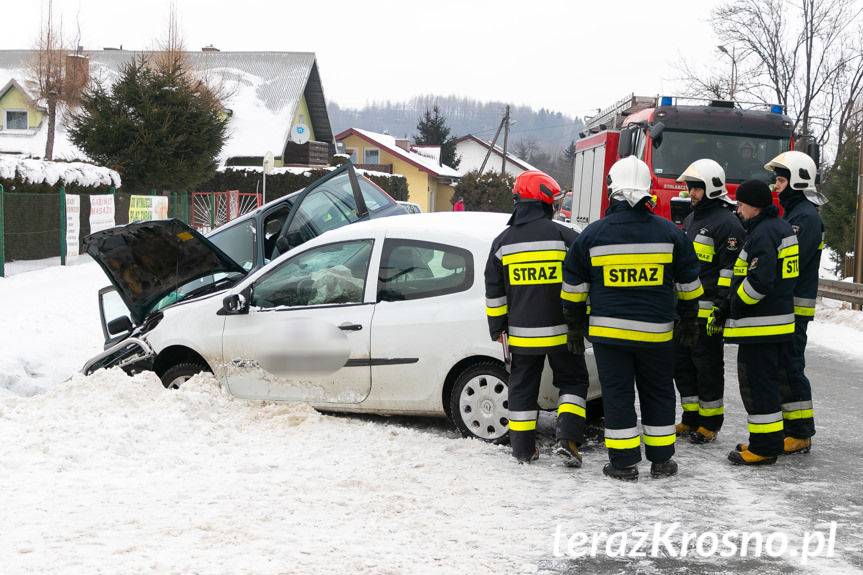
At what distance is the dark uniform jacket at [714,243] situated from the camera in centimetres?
632

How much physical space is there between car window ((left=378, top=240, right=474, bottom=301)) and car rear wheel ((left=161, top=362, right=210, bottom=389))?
166 centimetres

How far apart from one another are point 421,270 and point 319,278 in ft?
2.78

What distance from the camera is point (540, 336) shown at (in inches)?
223

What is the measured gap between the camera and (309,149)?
44500 mm

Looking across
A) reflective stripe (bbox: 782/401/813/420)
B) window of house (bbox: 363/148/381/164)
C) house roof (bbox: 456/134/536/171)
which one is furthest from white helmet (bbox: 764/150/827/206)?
house roof (bbox: 456/134/536/171)

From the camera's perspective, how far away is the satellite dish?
1633 inches

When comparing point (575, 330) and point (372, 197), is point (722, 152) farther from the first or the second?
point (575, 330)

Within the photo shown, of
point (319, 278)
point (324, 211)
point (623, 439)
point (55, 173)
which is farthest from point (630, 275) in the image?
point (55, 173)

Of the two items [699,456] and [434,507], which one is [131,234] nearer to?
[434,507]

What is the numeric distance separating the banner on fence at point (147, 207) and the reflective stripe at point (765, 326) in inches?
648

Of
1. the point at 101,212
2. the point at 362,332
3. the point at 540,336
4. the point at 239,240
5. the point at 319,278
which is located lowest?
the point at 362,332

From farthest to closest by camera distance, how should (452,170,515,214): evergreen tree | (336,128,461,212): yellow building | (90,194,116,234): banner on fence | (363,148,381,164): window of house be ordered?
(363,148,381,164): window of house, (336,128,461,212): yellow building, (452,170,515,214): evergreen tree, (90,194,116,234): banner on fence

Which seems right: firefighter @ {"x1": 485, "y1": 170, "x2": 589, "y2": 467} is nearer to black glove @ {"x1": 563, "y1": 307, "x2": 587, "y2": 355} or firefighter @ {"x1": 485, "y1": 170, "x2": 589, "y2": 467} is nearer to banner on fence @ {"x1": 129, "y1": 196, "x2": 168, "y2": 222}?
black glove @ {"x1": 563, "y1": 307, "x2": 587, "y2": 355}

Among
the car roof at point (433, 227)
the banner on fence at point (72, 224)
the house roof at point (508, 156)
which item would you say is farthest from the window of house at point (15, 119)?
the car roof at point (433, 227)
